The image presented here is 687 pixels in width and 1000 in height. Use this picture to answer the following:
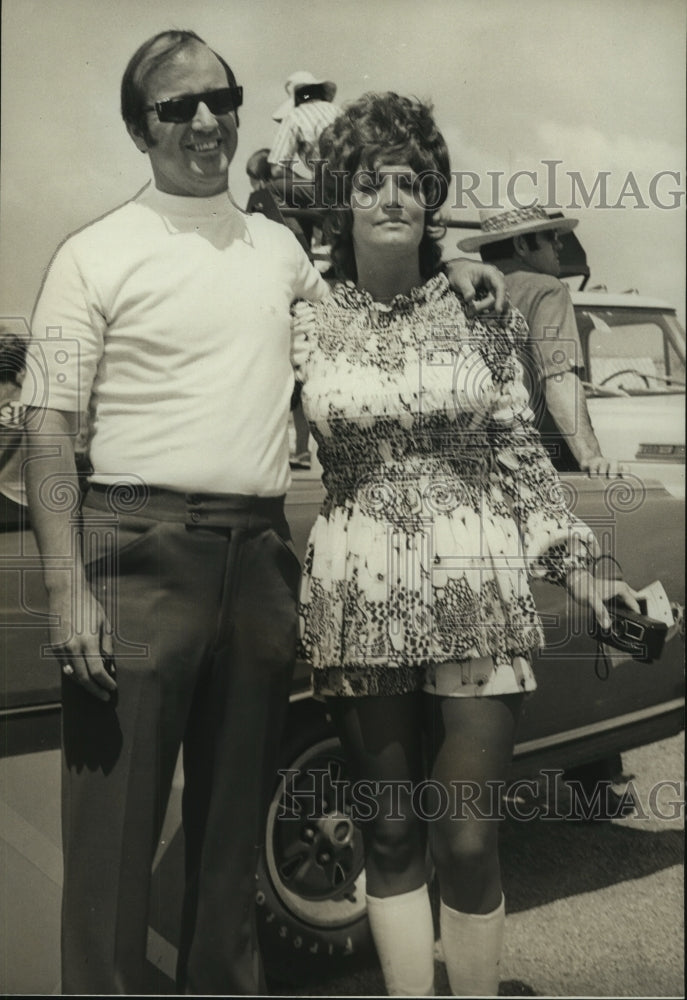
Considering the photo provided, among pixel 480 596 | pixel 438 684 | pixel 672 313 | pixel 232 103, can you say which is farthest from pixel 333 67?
pixel 438 684

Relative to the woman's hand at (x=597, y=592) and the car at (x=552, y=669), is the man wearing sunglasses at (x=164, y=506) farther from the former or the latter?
the woman's hand at (x=597, y=592)

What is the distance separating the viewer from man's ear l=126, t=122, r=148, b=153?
2.80m

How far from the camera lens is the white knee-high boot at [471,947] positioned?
8.80ft

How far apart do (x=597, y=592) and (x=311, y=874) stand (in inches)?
45.9

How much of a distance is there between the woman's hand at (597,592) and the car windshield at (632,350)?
1.81 feet

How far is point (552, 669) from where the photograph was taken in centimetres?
294

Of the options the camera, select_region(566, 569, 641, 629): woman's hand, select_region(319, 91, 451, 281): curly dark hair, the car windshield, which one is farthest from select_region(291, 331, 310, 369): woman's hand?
the camera

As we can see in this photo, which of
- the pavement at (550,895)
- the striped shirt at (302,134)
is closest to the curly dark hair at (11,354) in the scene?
the striped shirt at (302,134)

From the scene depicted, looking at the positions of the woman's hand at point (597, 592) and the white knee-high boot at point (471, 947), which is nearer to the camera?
the white knee-high boot at point (471, 947)

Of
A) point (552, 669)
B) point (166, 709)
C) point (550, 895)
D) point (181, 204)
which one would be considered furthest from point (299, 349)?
point (550, 895)

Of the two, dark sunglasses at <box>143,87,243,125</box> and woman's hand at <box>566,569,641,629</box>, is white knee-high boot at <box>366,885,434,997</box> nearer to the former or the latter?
woman's hand at <box>566,569,641,629</box>

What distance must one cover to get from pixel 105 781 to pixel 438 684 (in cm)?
94

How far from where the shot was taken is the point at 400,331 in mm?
2719

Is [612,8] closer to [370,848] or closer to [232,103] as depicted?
[232,103]
